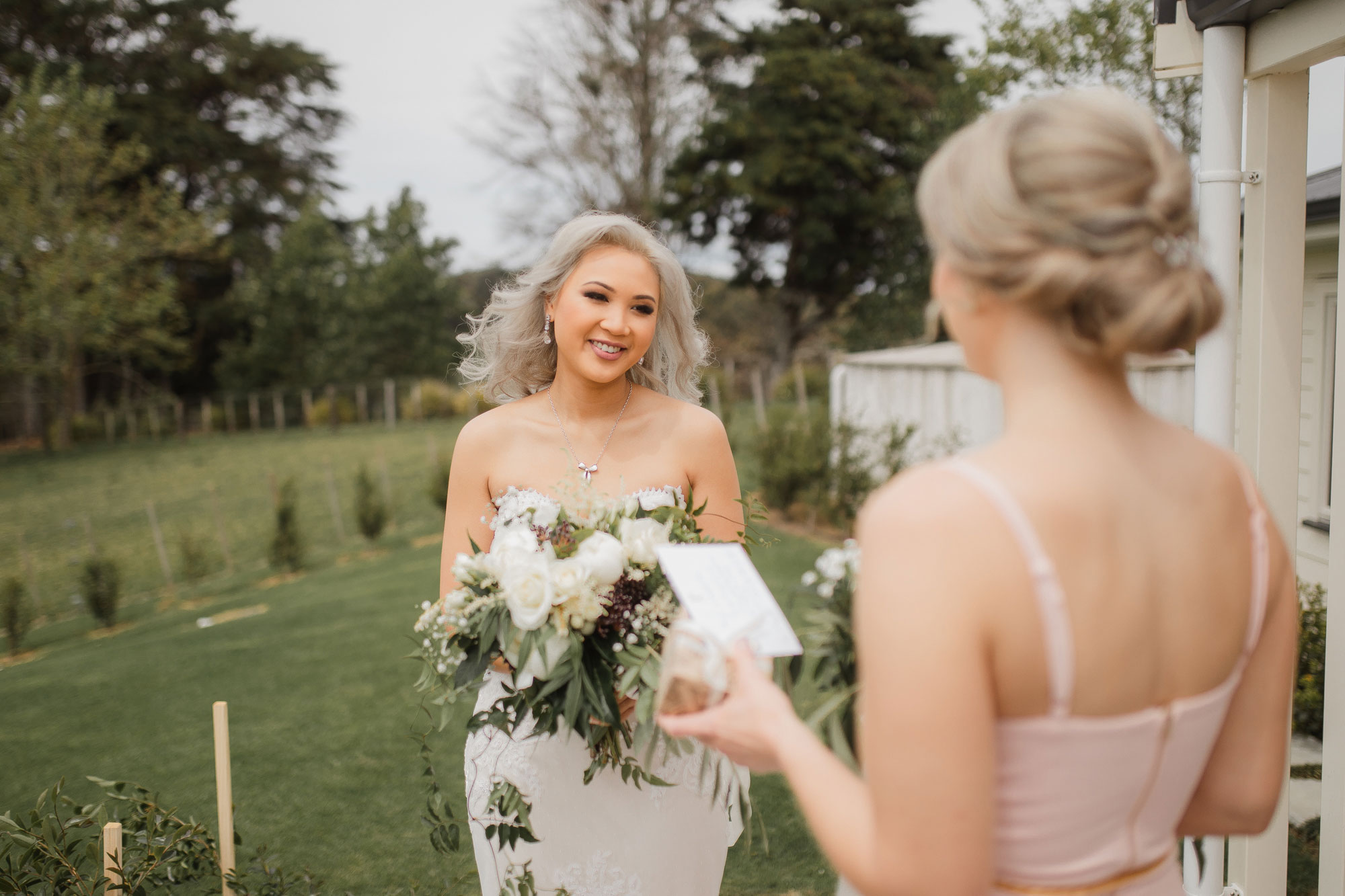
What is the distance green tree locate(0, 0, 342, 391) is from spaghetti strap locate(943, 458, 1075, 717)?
1349 inches

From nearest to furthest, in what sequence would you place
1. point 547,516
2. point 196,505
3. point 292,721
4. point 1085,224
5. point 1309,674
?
point 1085,224, point 547,516, point 1309,674, point 292,721, point 196,505

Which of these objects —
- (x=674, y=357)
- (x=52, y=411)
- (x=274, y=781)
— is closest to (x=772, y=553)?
(x=274, y=781)

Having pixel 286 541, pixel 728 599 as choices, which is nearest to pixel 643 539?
pixel 728 599

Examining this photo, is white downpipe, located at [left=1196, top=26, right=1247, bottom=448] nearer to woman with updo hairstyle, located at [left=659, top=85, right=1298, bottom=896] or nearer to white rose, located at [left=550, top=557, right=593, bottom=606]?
woman with updo hairstyle, located at [left=659, top=85, right=1298, bottom=896]

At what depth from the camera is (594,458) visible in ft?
10.2

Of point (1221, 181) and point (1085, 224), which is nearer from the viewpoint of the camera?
point (1085, 224)

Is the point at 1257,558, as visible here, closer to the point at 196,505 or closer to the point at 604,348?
the point at 604,348

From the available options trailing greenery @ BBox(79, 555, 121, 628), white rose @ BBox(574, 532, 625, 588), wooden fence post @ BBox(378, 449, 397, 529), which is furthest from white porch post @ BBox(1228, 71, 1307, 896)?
wooden fence post @ BBox(378, 449, 397, 529)

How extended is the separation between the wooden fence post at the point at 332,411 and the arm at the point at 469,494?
28617 mm

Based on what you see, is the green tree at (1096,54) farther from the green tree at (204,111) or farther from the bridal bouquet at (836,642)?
the green tree at (204,111)

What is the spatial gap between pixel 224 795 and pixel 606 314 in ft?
5.92

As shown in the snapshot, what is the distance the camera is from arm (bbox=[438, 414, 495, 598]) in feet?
9.93

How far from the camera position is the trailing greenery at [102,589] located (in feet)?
32.9

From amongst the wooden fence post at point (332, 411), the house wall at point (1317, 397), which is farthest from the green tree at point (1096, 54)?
the wooden fence post at point (332, 411)
